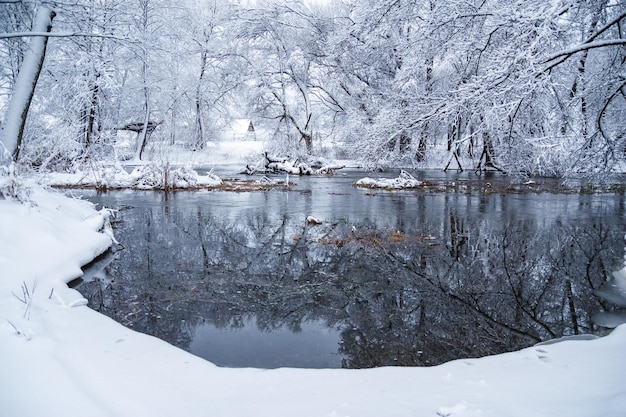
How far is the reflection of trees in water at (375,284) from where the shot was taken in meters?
3.73

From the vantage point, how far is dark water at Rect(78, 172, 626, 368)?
356 centimetres

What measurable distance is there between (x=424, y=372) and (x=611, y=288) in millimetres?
3444

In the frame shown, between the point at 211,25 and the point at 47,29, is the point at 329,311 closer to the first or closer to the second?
the point at 47,29

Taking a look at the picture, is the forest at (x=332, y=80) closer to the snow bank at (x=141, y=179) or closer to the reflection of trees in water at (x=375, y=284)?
the snow bank at (x=141, y=179)

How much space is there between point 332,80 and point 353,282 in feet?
87.8

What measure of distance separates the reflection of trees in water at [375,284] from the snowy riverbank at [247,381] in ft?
1.45

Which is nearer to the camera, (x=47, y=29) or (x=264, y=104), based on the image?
(x=47, y=29)

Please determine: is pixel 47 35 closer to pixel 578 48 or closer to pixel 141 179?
pixel 578 48

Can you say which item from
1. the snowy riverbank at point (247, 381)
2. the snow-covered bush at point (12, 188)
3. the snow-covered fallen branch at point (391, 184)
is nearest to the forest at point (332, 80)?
the snow-covered bush at point (12, 188)

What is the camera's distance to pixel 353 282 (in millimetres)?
5023

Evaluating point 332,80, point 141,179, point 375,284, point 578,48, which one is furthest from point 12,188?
→ point 332,80

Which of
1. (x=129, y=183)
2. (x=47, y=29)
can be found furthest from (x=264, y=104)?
(x=47, y=29)

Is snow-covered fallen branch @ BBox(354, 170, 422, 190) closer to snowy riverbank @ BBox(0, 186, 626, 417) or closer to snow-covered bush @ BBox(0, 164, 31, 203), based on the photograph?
snow-covered bush @ BBox(0, 164, 31, 203)

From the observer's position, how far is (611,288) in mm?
4863
